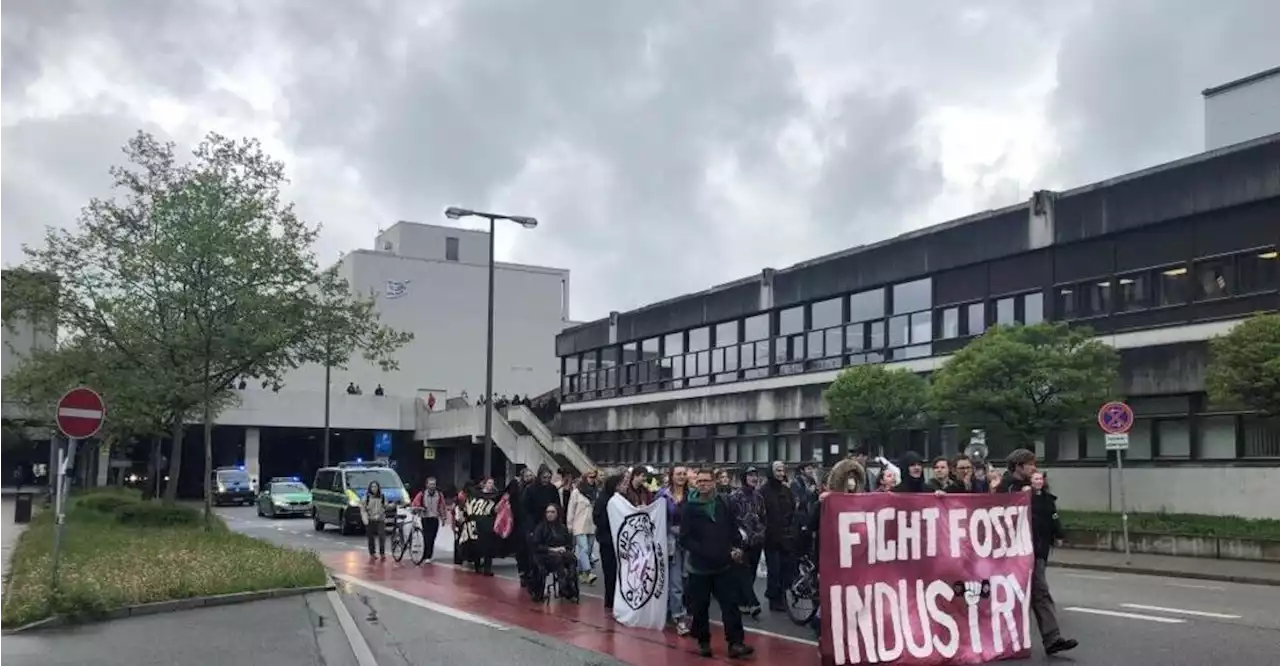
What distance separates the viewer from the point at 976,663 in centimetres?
1011

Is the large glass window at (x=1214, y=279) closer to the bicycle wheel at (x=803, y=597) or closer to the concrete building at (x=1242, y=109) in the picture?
the concrete building at (x=1242, y=109)

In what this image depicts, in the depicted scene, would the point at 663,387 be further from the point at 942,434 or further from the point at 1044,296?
the point at 1044,296

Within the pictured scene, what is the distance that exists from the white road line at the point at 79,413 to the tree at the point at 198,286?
37.1 feet

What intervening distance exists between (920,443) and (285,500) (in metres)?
24.2

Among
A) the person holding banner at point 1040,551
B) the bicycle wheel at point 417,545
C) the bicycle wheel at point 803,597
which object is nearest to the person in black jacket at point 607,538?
the bicycle wheel at point 803,597

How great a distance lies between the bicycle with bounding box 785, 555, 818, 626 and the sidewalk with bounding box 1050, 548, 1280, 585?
9322 millimetres

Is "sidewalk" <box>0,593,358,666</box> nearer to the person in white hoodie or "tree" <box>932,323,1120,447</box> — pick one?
the person in white hoodie

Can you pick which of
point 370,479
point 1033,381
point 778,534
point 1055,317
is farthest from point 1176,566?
point 370,479

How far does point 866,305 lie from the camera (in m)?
37.6

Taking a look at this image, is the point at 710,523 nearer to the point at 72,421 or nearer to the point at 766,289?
the point at 72,421

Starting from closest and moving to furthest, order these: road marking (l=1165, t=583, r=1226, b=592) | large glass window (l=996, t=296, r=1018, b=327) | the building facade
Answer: road marking (l=1165, t=583, r=1226, b=592), the building facade, large glass window (l=996, t=296, r=1018, b=327)

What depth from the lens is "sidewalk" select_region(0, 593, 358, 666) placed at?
10.8 m

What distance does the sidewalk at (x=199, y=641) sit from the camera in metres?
10.8

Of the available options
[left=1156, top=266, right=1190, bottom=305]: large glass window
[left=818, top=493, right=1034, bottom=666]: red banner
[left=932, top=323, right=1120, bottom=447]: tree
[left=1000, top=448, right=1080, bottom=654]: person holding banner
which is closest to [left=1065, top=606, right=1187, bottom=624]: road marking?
[left=1000, top=448, right=1080, bottom=654]: person holding banner
